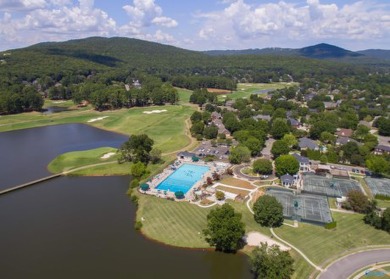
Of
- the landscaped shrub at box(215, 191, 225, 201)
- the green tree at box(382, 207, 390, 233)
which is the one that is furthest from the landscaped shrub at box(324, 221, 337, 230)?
the landscaped shrub at box(215, 191, 225, 201)

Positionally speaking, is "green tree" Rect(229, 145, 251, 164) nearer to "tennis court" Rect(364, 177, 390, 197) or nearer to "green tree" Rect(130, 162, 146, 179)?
"green tree" Rect(130, 162, 146, 179)

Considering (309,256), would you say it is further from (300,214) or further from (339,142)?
(339,142)

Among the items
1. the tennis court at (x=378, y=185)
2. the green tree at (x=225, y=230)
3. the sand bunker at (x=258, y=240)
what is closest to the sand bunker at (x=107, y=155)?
the green tree at (x=225, y=230)

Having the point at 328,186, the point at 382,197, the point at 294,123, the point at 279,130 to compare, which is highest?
the point at 279,130

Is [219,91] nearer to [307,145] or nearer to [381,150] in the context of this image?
[307,145]

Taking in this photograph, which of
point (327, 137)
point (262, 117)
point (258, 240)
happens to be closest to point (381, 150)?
point (327, 137)
